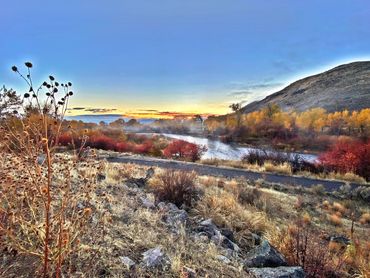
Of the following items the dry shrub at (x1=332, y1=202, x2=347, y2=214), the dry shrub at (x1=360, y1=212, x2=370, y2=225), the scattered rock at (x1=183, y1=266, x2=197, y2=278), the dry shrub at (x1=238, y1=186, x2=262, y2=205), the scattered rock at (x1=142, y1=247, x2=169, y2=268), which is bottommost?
the dry shrub at (x1=360, y1=212, x2=370, y2=225)

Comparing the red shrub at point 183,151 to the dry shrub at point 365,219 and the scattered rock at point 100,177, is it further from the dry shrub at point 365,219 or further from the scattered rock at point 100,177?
the scattered rock at point 100,177

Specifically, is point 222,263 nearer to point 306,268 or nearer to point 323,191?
point 306,268

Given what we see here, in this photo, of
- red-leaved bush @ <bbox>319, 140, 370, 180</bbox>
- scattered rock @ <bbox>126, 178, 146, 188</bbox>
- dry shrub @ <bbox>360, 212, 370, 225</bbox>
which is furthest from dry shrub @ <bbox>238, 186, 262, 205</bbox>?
red-leaved bush @ <bbox>319, 140, 370, 180</bbox>

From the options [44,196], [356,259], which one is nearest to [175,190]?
[356,259]

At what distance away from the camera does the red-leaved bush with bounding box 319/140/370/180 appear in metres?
24.2

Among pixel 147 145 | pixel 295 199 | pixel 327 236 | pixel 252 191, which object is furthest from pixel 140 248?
pixel 147 145

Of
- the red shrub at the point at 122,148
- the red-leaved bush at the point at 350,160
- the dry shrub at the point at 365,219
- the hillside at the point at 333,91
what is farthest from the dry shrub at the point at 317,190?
the hillside at the point at 333,91

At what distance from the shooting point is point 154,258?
3844 mm

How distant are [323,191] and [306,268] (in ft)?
36.8

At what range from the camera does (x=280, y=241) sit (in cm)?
658

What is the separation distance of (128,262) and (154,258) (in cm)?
29

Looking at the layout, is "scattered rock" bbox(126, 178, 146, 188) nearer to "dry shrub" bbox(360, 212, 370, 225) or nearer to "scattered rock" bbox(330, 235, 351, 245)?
"scattered rock" bbox(330, 235, 351, 245)

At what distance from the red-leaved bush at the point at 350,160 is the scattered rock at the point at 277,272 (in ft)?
67.5

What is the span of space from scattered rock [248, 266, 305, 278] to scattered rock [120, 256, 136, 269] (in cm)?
156
